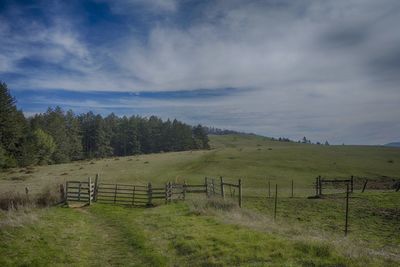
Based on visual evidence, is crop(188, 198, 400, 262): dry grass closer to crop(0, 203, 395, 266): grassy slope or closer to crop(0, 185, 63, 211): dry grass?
crop(0, 203, 395, 266): grassy slope

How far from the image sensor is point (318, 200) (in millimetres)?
37188

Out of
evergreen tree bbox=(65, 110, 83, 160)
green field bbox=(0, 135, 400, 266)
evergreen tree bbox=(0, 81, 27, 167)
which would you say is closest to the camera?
green field bbox=(0, 135, 400, 266)

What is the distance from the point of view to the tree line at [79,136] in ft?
261

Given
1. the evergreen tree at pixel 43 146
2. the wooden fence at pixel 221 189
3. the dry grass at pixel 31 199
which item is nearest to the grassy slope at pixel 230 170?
the wooden fence at pixel 221 189

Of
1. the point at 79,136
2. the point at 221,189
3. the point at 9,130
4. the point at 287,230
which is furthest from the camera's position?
the point at 79,136

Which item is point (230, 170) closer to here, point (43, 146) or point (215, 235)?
point (215, 235)

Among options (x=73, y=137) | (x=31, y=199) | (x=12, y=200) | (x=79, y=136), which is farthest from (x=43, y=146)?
(x=12, y=200)

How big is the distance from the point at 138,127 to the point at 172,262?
137 metres

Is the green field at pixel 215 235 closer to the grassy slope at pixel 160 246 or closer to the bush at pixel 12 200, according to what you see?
the grassy slope at pixel 160 246

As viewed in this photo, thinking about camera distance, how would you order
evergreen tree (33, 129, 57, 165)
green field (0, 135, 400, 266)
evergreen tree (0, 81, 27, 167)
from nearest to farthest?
green field (0, 135, 400, 266) < evergreen tree (0, 81, 27, 167) < evergreen tree (33, 129, 57, 165)

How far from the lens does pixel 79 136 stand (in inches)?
4966

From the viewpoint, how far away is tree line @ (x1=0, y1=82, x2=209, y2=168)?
79.6 meters

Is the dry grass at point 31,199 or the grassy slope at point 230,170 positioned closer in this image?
the dry grass at point 31,199

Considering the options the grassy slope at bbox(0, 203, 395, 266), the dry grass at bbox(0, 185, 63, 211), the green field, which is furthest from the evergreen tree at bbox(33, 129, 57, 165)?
the grassy slope at bbox(0, 203, 395, 266)
